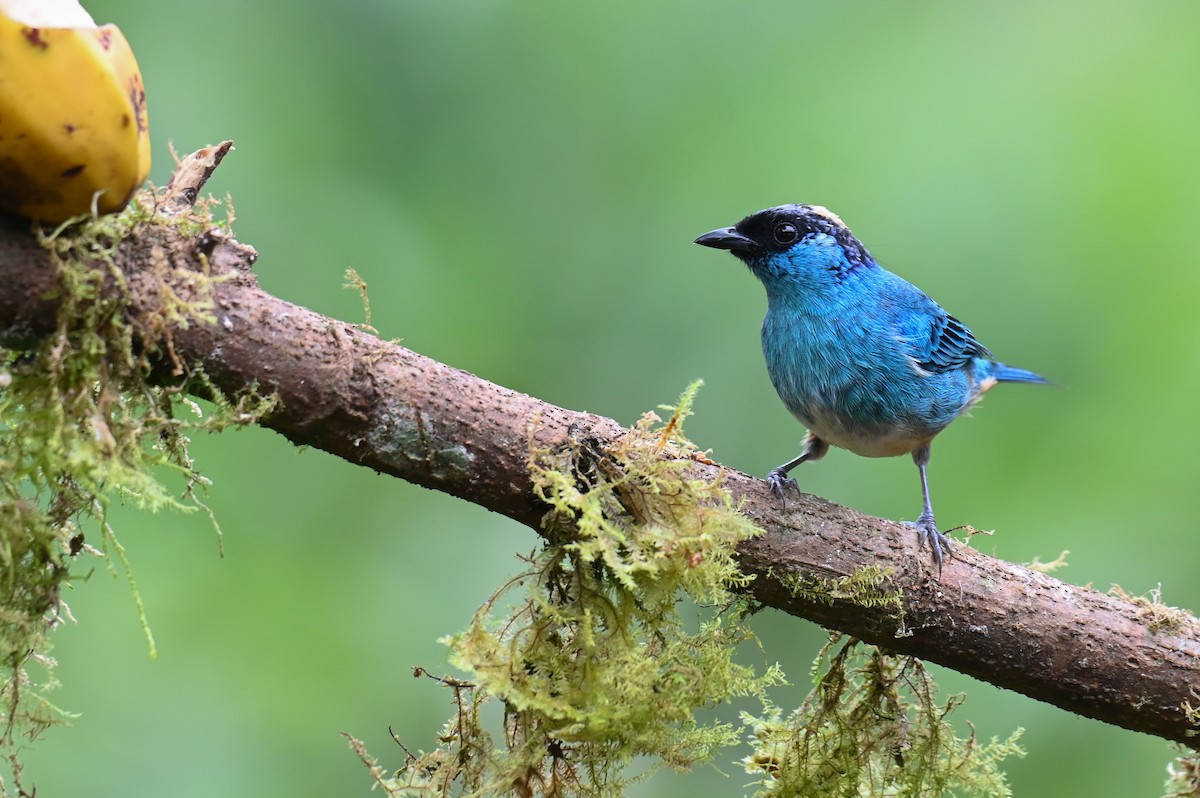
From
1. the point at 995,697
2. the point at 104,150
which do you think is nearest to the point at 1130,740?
the point at 995,697

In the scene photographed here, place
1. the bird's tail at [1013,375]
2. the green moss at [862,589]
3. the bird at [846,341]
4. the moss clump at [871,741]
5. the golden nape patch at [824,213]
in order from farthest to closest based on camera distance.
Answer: the bird's tail at [1013,375] → the golden nape patch at [824,213] → the bird at [846,341] → the moss clump at [871,741] → the green moss at [862,589]

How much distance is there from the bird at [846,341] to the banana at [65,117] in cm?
214

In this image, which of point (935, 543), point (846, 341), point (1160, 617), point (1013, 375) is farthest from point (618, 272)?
point (1160, 617)

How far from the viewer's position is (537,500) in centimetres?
217

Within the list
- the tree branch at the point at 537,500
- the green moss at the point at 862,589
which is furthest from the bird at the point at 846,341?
the green moss at the point at 862,589

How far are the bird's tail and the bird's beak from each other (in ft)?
3.82

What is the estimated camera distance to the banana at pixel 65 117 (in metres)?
1.65

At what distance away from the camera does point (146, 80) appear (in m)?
3.91

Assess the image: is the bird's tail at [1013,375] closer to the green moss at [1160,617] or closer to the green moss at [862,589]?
the green moss at [1160,617]

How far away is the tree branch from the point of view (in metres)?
1.97

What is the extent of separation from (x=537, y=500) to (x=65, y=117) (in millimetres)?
1037

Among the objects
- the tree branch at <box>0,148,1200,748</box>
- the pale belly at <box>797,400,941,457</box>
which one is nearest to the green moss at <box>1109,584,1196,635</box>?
the tree branch at <box>0,148,1200,748</box>

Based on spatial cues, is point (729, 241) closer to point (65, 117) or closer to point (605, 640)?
point (605, 640)

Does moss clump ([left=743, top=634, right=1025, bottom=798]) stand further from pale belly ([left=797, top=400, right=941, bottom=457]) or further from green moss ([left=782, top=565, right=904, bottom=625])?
pale belly ([left=797, top=400, right=941, bottom=457])
